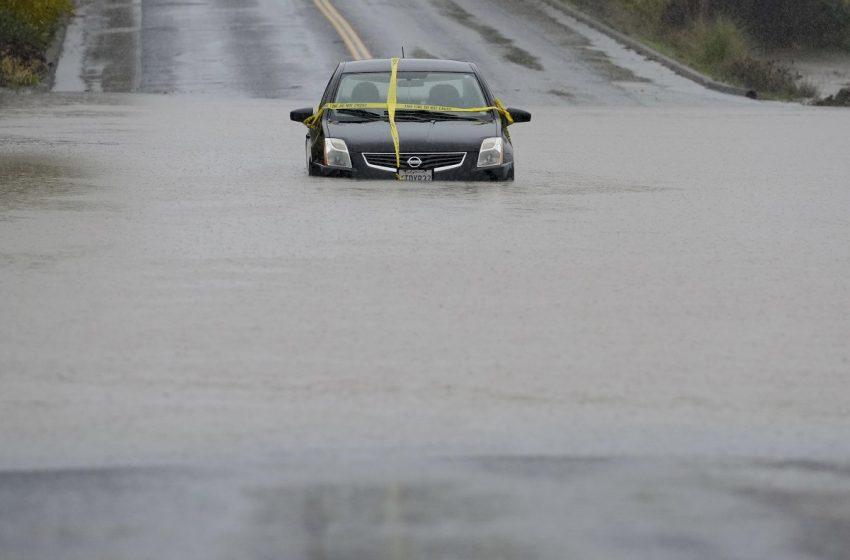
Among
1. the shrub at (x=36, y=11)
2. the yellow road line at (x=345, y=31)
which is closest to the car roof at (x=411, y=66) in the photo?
the yellow road line at (x=345, y=31)

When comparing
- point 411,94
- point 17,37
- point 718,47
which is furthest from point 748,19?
point 411,94

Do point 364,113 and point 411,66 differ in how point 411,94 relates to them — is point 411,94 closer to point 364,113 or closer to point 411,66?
point 411,66

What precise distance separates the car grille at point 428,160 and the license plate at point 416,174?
0.13 ft

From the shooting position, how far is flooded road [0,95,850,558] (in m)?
6.17

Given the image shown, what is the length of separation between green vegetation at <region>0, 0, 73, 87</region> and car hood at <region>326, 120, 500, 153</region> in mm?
20568

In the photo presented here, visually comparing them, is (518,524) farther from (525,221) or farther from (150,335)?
(525,221)

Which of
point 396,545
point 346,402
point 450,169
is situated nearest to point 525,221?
point 450,169

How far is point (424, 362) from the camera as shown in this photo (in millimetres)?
9023

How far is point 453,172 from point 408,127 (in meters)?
0.68

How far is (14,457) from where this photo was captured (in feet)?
23.0

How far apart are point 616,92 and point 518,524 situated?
113ft

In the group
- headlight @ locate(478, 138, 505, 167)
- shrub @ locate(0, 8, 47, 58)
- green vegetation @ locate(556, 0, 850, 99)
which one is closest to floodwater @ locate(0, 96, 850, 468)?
headlight @ locate(478, 138, 505, 167)

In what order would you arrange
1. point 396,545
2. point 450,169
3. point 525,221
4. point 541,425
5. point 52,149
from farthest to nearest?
point 52,149
point 450,169
point 525,221
point 541,425
point 396,545

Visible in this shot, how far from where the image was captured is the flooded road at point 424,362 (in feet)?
20.2
